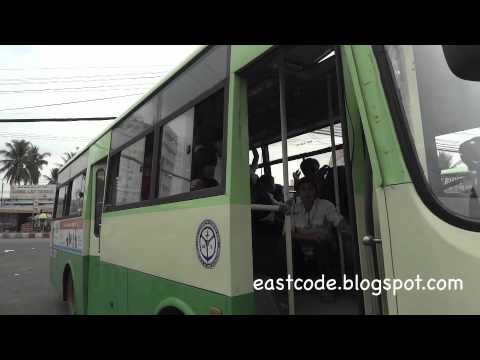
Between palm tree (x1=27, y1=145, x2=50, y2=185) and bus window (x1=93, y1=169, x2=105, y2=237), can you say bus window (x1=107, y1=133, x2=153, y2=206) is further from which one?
palm tree (x1=27, y1=145, x2=50, y2=185)

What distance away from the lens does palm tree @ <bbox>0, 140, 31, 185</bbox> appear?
51.7m

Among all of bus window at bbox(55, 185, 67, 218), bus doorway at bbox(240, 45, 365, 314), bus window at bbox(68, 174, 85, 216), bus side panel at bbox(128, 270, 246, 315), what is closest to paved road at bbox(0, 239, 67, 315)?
bus window at bbox(55, 185, 67, 218)

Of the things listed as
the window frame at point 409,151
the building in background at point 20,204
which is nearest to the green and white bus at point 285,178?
the window frame at point 409,151

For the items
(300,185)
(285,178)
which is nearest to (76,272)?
(300,185)

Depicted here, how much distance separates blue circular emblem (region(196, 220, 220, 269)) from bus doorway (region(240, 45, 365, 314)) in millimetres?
333

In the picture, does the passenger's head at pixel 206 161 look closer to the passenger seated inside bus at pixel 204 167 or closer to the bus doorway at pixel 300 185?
the passenger seated inside bus at pixel 204 167

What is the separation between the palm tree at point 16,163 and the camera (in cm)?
5169

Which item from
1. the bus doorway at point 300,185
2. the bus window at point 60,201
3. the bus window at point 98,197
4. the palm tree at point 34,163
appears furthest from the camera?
the palm tree at point 34,163

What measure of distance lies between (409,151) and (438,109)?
265mm

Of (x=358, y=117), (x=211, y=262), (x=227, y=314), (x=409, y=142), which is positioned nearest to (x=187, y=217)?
(x=211, y=262)

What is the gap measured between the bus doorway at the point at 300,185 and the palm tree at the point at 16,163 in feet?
186

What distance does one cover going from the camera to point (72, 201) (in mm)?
6652

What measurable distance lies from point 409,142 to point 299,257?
225 centimetres

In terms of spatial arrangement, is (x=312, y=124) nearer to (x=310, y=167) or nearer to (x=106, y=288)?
(x=310, y=167)
